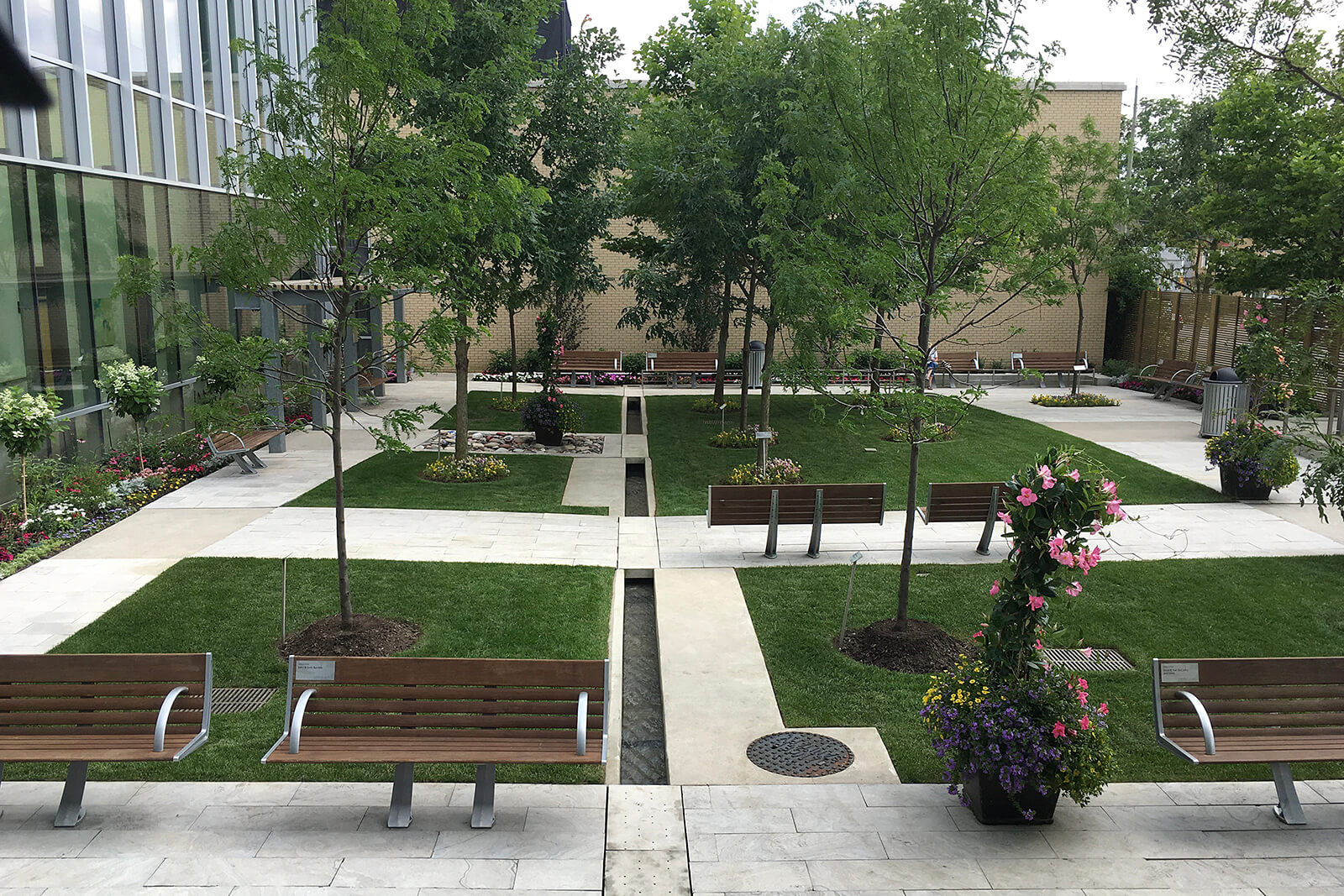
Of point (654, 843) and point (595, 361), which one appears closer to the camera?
point (654, 843)

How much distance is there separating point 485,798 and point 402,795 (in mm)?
488

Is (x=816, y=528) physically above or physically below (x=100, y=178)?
below

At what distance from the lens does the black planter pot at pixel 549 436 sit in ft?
63.1

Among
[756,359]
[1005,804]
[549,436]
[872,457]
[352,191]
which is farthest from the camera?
[756,359]

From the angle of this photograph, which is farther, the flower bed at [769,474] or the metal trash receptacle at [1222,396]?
the metal trash receptacle at [1222,396]

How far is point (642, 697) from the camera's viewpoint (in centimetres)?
855

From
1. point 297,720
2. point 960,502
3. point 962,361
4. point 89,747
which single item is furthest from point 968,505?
point 962,361

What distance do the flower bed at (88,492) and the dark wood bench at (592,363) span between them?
13.0 m

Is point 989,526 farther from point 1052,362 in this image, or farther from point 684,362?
point 1052,362

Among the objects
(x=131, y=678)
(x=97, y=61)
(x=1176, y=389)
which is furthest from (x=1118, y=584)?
(x=1176, y=389)

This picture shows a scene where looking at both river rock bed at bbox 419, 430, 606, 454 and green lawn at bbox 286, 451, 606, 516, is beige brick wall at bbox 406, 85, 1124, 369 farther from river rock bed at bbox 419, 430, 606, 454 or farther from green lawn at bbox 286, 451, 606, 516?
green lawn at bbox 286, 451, 606, 516

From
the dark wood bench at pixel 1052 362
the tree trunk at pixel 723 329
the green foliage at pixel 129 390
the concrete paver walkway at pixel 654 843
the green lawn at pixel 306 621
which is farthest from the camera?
the dark wood bench at pixel 1052 362

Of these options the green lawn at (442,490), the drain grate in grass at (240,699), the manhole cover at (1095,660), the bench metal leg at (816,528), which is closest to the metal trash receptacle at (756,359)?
the green lawn at (442,490)

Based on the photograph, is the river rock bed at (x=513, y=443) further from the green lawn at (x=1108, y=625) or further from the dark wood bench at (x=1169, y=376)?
the dark wood bench at (x=1169, y=376)
